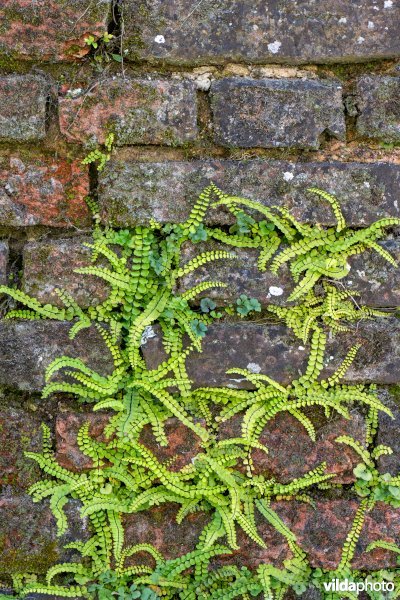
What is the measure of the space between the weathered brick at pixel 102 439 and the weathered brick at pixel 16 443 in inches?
3.9

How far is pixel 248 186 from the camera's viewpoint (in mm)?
1956

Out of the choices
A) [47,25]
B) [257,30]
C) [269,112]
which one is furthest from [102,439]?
[257,30]

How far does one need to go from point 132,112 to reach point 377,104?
912mm

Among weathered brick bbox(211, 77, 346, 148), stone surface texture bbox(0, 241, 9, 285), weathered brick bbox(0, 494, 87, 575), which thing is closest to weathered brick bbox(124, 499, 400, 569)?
weathered brick bbox(0, 494, 87, 575)

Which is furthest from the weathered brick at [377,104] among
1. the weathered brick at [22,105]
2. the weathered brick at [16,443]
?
the weathered brick at [16,443]

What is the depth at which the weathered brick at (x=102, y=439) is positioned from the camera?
1.96 m

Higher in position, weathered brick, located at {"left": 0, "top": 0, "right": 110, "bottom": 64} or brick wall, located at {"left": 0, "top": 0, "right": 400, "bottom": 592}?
weathered brick, located at {"left": 0, "top": 0, "right": 110, "bottom": 64}

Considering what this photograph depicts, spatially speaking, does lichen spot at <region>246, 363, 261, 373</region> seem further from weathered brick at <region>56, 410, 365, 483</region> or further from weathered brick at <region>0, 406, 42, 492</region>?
weathered brick at <region>0, 406, 42, 492</region>

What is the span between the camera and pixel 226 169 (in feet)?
6.40

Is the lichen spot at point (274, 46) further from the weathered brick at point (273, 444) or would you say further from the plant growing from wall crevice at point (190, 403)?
the weathered brick at point (273, 444)

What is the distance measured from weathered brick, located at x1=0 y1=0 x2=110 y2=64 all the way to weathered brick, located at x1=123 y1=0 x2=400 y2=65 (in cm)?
12

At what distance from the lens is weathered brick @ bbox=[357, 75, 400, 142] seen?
6.50 ft

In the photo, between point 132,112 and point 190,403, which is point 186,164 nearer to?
point 132,112

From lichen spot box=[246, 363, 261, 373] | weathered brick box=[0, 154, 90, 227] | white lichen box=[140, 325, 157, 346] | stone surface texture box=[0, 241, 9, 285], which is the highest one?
weathered brick box=[0, 154, 90, 227]
